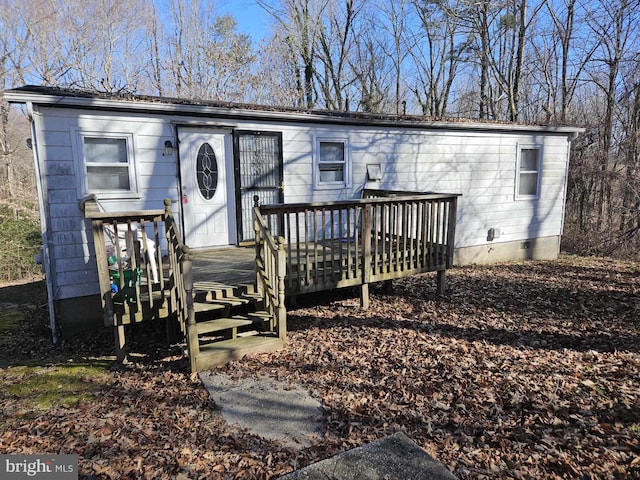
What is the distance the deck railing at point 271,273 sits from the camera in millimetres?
4664

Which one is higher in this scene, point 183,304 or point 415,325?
point 183,304

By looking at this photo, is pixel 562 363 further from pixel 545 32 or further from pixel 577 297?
pixel 545 32

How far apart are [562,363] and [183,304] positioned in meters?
4.08

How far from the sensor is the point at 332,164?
25.4 ft

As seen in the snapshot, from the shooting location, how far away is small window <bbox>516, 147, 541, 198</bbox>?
10023 millimetres

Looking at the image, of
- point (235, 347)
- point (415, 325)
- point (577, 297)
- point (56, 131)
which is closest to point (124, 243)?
point (56, 131)

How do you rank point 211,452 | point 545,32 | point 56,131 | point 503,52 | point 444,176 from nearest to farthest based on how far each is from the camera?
point 211,452 < point 56,131 < point 444,176 < point 545,32 < point 503,52

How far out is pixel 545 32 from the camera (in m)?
17.4

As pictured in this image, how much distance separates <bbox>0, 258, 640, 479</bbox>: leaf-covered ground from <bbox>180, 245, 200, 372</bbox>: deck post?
0.79 ft

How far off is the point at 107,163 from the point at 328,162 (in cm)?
370

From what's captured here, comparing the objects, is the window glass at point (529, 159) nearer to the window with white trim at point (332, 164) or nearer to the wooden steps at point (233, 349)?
the window with white trim at point (332, 164)

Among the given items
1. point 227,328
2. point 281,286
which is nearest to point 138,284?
point 227,328

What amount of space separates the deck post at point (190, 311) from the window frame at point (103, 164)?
2450 mm

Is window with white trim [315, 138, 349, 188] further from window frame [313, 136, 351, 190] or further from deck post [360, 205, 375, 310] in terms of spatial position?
deck post [360, 205, 375, 310]
